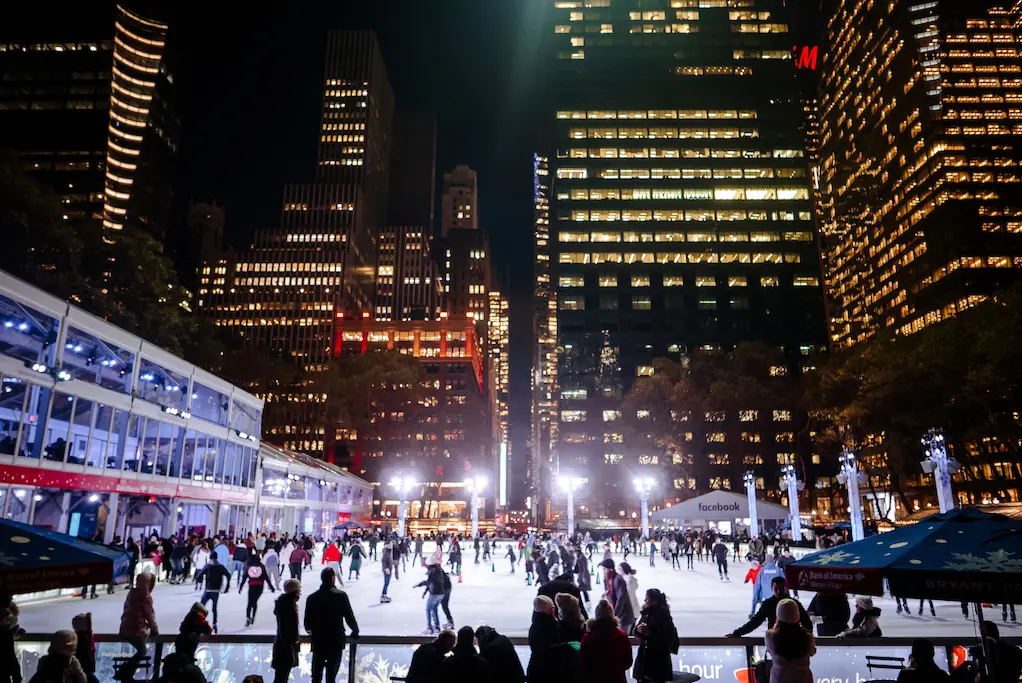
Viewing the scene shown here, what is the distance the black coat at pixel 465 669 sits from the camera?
196 inches

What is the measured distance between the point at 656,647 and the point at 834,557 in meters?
1.98

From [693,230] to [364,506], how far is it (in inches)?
2837

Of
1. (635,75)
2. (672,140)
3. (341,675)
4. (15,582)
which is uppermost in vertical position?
(635,75)

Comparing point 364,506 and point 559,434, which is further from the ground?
point 559,434

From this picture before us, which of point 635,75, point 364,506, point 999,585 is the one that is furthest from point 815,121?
point 999,585

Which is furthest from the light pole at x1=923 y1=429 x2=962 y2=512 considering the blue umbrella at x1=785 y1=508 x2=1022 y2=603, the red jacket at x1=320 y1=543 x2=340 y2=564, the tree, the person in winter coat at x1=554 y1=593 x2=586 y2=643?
the tree

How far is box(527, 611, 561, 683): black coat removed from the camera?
5.72m

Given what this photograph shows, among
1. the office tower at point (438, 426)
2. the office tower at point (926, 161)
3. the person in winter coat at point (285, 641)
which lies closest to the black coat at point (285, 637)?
the person in winter coat at point (285, 641)

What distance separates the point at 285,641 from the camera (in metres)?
7.65

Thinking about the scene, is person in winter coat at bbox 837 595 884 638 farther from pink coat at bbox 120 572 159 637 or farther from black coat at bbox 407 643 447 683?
pink coat at bbox 120 572 159 637

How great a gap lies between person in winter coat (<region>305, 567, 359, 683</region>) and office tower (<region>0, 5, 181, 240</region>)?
9029 centimetres

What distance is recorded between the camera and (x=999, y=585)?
509cm

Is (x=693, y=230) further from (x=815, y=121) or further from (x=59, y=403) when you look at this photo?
(x=59, y=403)

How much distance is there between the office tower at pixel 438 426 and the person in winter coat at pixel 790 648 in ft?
277
